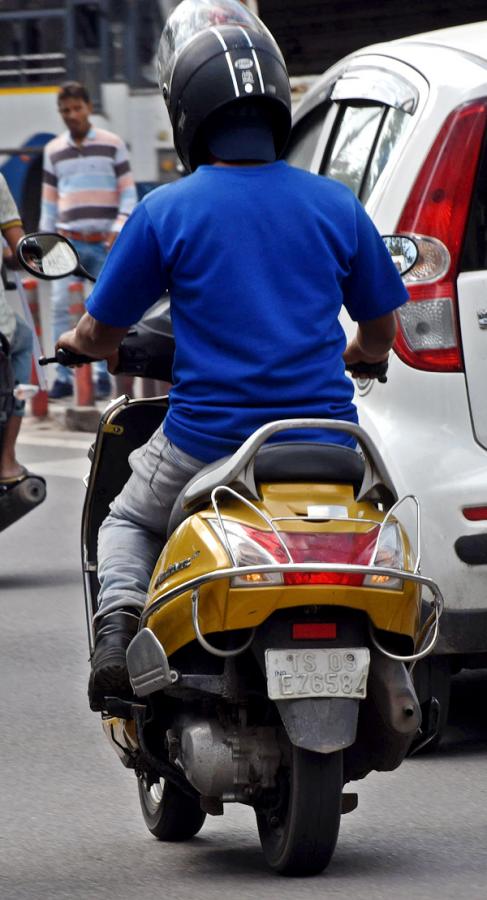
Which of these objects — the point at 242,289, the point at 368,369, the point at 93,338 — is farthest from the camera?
the point at 368,369

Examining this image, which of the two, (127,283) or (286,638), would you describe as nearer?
(286,638)

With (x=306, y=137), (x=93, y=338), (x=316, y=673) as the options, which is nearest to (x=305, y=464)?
(x=316, y=673)

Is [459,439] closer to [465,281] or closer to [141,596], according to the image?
[465,281]

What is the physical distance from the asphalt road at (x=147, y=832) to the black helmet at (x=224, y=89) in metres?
1.48

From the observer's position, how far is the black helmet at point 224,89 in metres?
4.27

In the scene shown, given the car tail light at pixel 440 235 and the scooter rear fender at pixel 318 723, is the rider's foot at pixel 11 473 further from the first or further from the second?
the scooter rear fender at pixel 318 723

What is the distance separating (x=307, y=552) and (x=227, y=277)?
2.00 feet

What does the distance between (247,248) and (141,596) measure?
2.59 ft

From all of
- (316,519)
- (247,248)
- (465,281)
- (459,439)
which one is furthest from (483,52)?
(316,519)

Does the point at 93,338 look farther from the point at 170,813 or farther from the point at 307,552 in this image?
the point at 170,813

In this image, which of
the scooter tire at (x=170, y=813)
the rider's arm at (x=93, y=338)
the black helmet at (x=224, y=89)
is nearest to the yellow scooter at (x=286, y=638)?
the scooter tire at (x=170, y=813)

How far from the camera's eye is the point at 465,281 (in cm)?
536

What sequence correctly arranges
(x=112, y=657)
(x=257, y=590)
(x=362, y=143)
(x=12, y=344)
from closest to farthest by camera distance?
(x=257, y=590), (x=112, y=657), (x=362, y=143), (x=12, y=344)

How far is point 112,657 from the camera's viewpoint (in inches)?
171
